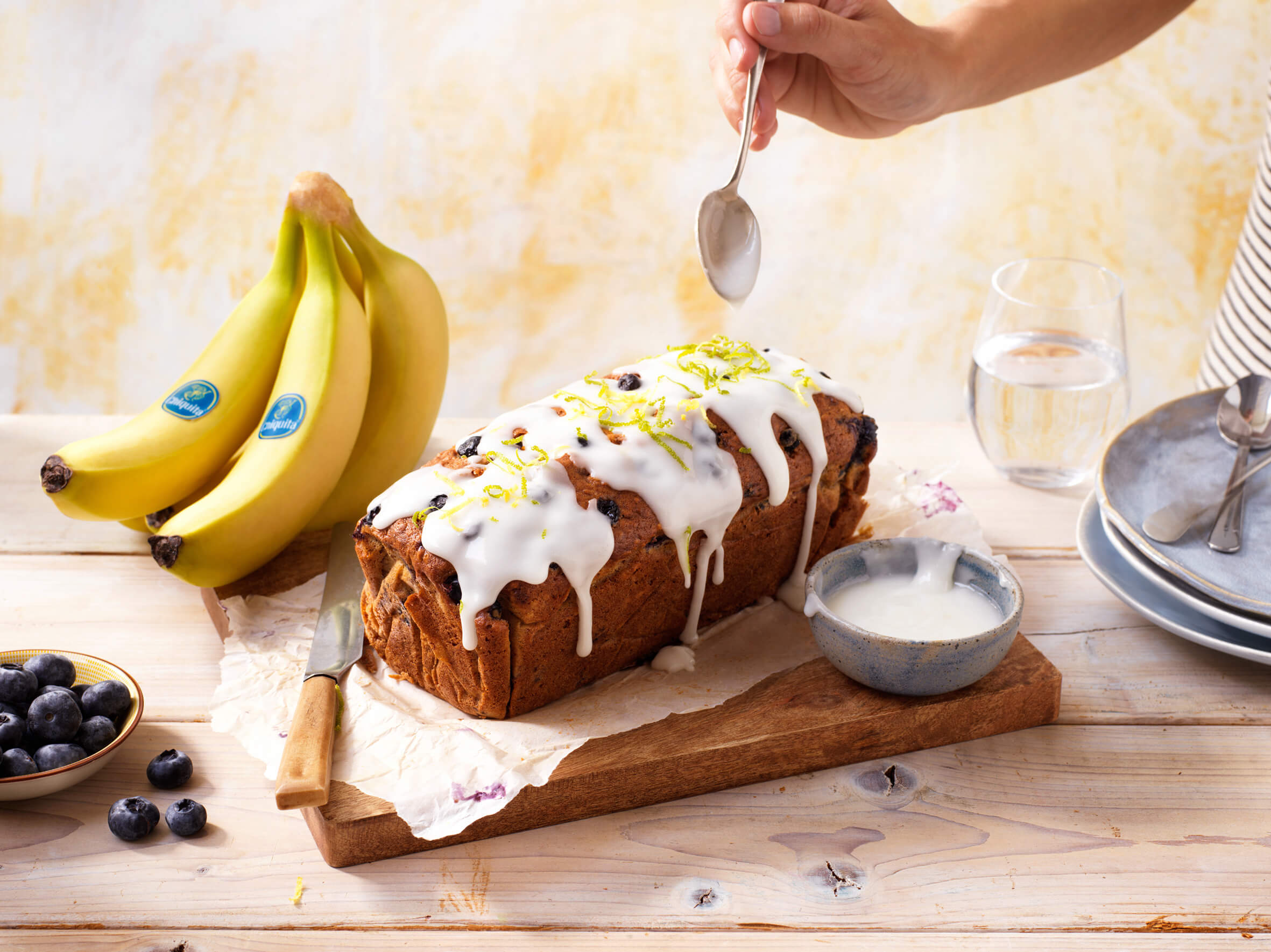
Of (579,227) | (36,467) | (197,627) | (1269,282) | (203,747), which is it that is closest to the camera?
(203,747)

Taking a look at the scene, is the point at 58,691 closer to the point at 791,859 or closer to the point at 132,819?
the point at 132,819

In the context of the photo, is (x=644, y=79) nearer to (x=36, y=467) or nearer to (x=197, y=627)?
(x=36, y=467)

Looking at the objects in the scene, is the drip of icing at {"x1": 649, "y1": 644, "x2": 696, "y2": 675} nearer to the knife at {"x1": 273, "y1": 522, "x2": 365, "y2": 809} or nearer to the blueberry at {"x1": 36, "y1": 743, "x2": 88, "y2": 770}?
the knife at {"x1": 273, "y1": 522, "x2": 365, "y2": 809}

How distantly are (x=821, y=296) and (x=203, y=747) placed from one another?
2.69 metres

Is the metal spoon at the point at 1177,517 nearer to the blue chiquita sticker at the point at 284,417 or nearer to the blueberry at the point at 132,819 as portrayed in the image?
the blue chiquita sticker at the point at 284,417

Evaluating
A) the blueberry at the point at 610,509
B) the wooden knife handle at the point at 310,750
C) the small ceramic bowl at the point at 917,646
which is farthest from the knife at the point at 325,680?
the small ceramic bowl at the point at 917,646

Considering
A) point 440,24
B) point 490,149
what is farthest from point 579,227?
point 440,24

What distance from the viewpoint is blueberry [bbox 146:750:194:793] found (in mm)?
1364

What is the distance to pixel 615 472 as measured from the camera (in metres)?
1.52

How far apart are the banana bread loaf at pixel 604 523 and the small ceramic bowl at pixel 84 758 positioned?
32 cm

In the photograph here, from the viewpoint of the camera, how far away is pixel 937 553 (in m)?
1.60

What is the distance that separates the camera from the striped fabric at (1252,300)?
8.04ft

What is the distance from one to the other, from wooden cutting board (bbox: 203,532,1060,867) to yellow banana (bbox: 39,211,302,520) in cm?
70

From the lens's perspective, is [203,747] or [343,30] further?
[343,30]
